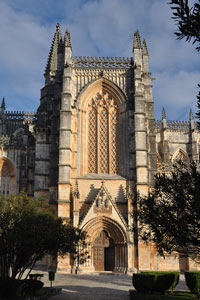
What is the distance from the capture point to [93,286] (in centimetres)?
2095

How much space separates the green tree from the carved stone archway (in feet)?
36.1

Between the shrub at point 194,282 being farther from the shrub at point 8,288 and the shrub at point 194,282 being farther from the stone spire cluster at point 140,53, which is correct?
the stone spire cluster at point 140,53

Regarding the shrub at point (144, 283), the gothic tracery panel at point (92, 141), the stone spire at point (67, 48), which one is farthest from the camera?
the stone spire at point (67, 48)

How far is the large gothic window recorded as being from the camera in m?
32.2

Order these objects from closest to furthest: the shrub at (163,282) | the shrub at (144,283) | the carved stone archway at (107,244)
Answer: the shrub at (144,283) < the shrub at (163,282) < the carved stone archway at (107,244)

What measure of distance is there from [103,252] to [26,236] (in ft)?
47.4

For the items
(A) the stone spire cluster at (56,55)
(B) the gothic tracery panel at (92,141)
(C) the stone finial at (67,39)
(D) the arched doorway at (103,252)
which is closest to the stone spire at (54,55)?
(A) the stone spire cluster at (56,55)

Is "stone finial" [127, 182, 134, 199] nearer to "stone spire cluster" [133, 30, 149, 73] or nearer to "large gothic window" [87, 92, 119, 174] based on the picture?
"large gothic window" [87, 92, 119, 174]

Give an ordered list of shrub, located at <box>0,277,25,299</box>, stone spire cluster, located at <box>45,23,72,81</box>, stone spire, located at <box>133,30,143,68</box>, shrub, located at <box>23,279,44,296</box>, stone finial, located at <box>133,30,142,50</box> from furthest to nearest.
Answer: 1. stone spire cluster, located at <box>45,23,72,81</box>
2. stone finial, located at <box>133,30,142,50</box>
3. stone spire, located at <box>133,30,143,68</box>
4. shrub, located at <box>23,279,44,296</box>
5. shrub, located at <box>0,277,25,299</box>

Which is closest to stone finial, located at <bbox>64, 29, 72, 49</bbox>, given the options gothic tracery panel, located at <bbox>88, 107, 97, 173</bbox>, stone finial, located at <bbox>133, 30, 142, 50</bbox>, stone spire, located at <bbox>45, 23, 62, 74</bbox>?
stone spire, located at <bbox>45, 23, 62, 74</bbox>

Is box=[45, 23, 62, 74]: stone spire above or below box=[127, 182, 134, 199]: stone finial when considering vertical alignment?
above

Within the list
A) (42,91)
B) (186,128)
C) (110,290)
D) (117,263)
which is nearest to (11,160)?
(42,91)

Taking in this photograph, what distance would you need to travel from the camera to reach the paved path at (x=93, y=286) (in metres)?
17.0

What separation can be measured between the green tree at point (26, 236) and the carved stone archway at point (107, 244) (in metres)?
11.0
